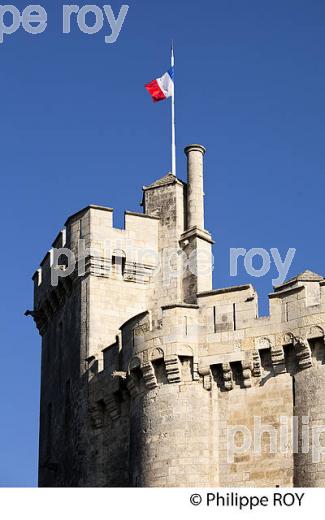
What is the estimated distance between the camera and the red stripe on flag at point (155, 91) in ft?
152

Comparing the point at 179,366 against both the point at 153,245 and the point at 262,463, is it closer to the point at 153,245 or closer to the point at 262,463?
the point at 262,463

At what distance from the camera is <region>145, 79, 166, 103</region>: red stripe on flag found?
152 ft

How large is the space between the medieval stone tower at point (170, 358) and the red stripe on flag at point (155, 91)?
3.61m

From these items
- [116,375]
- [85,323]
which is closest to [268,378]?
[116,375]

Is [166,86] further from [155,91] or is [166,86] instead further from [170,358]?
[170,358]

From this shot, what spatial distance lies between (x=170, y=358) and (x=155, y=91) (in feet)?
37.2

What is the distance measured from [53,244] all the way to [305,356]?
35.7ft

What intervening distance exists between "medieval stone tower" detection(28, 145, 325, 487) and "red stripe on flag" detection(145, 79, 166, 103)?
361 centimetres

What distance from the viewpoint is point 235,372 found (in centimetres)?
3753

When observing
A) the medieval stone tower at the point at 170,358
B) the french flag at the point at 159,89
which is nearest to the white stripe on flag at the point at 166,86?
the french flag at the point at 159,89

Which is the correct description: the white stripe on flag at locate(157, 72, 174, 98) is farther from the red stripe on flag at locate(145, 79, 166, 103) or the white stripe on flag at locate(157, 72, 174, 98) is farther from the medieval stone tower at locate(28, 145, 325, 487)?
the medieval stone tower at locate(28, 145, 325, 487)

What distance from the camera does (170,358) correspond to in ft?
123

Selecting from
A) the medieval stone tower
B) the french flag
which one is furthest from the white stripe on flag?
the medieval stone tower

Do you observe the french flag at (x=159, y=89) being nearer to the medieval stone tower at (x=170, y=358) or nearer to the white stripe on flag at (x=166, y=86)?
the white stripe on flag at (x=166, y=86)
